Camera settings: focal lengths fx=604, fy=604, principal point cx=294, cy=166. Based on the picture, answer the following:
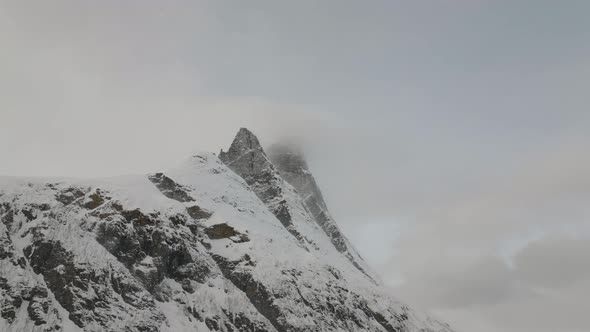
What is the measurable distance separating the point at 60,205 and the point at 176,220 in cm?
2097

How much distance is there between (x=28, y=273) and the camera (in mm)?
89188

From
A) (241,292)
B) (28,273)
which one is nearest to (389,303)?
(241,292)

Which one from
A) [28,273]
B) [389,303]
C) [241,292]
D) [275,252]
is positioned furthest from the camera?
[389,303]

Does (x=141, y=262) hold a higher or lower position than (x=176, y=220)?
lower

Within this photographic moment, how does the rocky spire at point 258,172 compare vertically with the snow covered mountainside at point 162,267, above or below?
above

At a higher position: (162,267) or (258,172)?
(258,172)

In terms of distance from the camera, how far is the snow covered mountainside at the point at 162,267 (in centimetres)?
8944

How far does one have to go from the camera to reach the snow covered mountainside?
293ft

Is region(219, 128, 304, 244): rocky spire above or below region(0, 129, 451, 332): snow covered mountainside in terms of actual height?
above

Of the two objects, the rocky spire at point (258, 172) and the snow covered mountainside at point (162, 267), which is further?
the rocky spire at point (258, 172)

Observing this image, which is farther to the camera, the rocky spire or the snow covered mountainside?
the rocky spire

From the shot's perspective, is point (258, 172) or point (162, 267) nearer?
point (162, 267)

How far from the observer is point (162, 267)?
107m

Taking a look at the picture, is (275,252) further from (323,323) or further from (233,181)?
(233,181)
